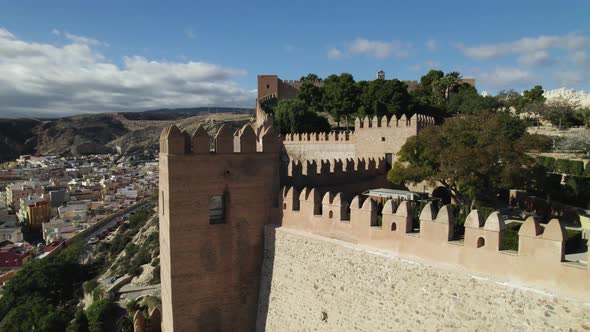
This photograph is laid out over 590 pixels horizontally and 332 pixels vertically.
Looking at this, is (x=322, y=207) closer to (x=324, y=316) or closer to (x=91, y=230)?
(x=324, y=316)

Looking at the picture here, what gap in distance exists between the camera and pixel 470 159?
1288 cm

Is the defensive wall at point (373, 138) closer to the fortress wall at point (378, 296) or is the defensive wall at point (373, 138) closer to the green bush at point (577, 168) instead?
the green bush at point (577, 168)

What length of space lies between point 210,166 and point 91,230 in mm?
57182

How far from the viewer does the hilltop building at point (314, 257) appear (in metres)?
5.75

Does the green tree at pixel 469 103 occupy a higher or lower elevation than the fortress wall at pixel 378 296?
higher

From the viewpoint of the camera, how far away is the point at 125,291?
2953cm

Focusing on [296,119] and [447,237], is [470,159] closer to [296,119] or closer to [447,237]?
Result: [447,237]

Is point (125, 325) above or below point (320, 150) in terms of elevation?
below

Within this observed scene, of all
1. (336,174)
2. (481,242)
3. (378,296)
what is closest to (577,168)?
(336,174)

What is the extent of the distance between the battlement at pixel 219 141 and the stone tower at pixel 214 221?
21 millimetres

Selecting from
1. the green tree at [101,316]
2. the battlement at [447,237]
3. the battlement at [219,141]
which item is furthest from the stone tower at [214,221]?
the green tree at [101,316]

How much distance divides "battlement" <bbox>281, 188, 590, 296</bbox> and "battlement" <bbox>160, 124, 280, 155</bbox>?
1.42m

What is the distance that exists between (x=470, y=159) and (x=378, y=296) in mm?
7510

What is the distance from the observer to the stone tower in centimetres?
866
